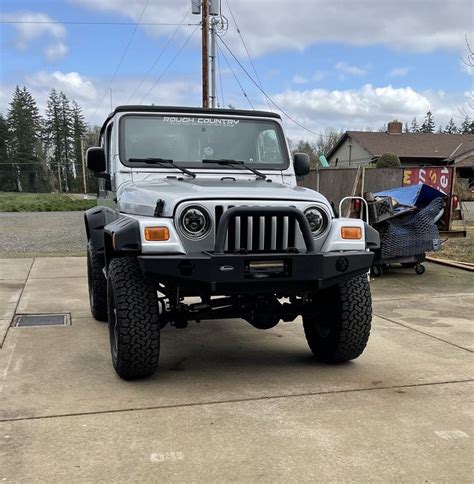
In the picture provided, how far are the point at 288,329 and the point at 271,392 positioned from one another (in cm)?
206

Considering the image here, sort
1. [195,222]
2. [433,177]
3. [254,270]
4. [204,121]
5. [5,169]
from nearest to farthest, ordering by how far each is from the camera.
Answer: [254,270]
[195,222]
[204,121]
[433,177]
[5,169]

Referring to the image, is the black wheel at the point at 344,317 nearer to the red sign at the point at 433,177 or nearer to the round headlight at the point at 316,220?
the round headlight at the point at 316,220

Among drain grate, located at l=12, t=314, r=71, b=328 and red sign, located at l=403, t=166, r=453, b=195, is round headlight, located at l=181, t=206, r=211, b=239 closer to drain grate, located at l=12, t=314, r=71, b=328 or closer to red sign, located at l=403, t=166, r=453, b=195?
drain grate, located at l=12, t=314, r=71, b=328

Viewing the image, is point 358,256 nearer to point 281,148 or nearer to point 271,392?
point 271,392

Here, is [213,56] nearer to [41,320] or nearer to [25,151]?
[41,320]

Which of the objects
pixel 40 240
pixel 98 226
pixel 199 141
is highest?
pixel 199 141

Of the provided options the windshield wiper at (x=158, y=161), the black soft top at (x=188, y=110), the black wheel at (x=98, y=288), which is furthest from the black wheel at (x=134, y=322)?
the black wheel at (x=98, y=288)

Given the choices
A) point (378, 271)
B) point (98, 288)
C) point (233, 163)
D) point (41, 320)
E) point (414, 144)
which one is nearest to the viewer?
point (233, 163)

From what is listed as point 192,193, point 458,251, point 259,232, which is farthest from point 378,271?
point 192,193

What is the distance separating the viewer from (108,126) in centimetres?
579

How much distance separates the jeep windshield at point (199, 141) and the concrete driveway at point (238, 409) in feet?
5.88

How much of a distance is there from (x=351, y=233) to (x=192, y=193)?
1.23m

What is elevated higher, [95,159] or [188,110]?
[188,110]

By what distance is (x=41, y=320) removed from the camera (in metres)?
6.31
